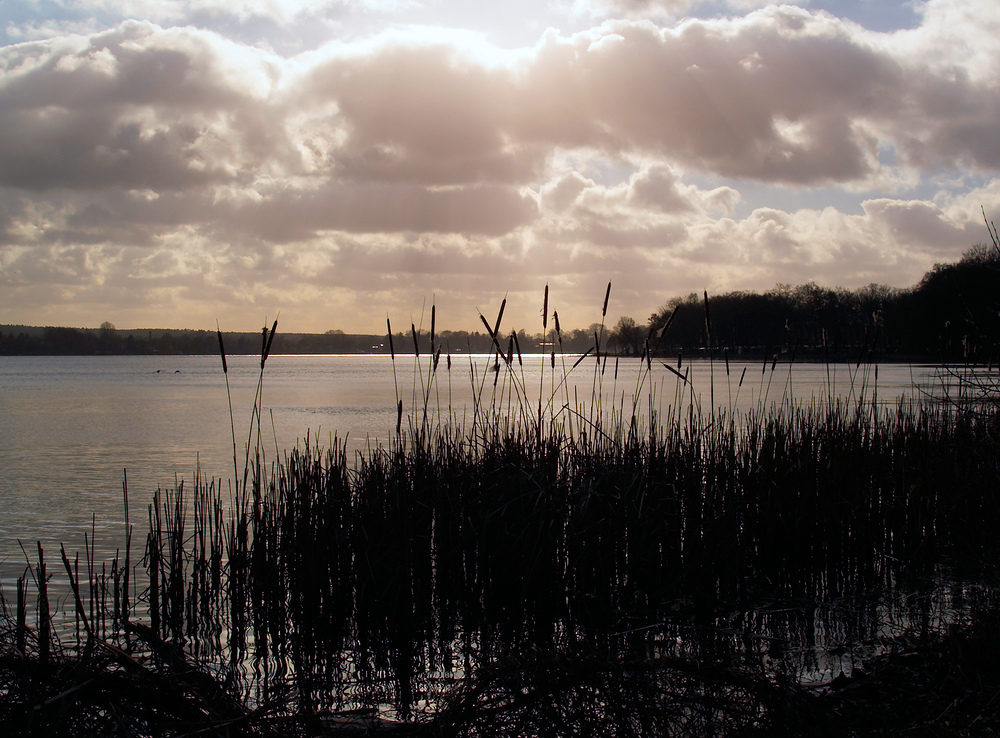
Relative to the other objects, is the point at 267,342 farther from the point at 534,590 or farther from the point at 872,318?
the point at 872,318

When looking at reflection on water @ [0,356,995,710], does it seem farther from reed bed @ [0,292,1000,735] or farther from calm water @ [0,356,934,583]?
calm water @ [0,356,934,583]

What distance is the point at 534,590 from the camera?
14.5 feet

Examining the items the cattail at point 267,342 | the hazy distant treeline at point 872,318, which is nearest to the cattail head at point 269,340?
the cattail at point 267,342

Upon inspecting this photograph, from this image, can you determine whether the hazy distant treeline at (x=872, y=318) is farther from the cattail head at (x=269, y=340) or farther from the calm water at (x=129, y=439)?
the cattail head at (x=269, y=340)

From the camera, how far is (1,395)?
92.3 feet

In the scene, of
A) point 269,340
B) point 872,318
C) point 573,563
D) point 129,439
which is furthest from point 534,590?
point 129,439

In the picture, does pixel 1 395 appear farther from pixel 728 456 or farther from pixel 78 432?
pixel 728 456

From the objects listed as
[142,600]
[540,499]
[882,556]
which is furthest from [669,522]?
[142,600]

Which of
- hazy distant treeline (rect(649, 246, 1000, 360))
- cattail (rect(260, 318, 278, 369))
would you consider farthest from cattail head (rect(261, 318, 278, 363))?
hazy distant treeline (rect(649, 246, 1000, 360))

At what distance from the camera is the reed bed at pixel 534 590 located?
9.17ft

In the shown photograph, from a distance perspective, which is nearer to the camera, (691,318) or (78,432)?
(78,432)

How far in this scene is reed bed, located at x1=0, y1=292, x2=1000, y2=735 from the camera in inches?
110

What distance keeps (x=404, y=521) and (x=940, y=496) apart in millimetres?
4426

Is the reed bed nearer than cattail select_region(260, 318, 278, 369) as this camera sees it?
Yes
